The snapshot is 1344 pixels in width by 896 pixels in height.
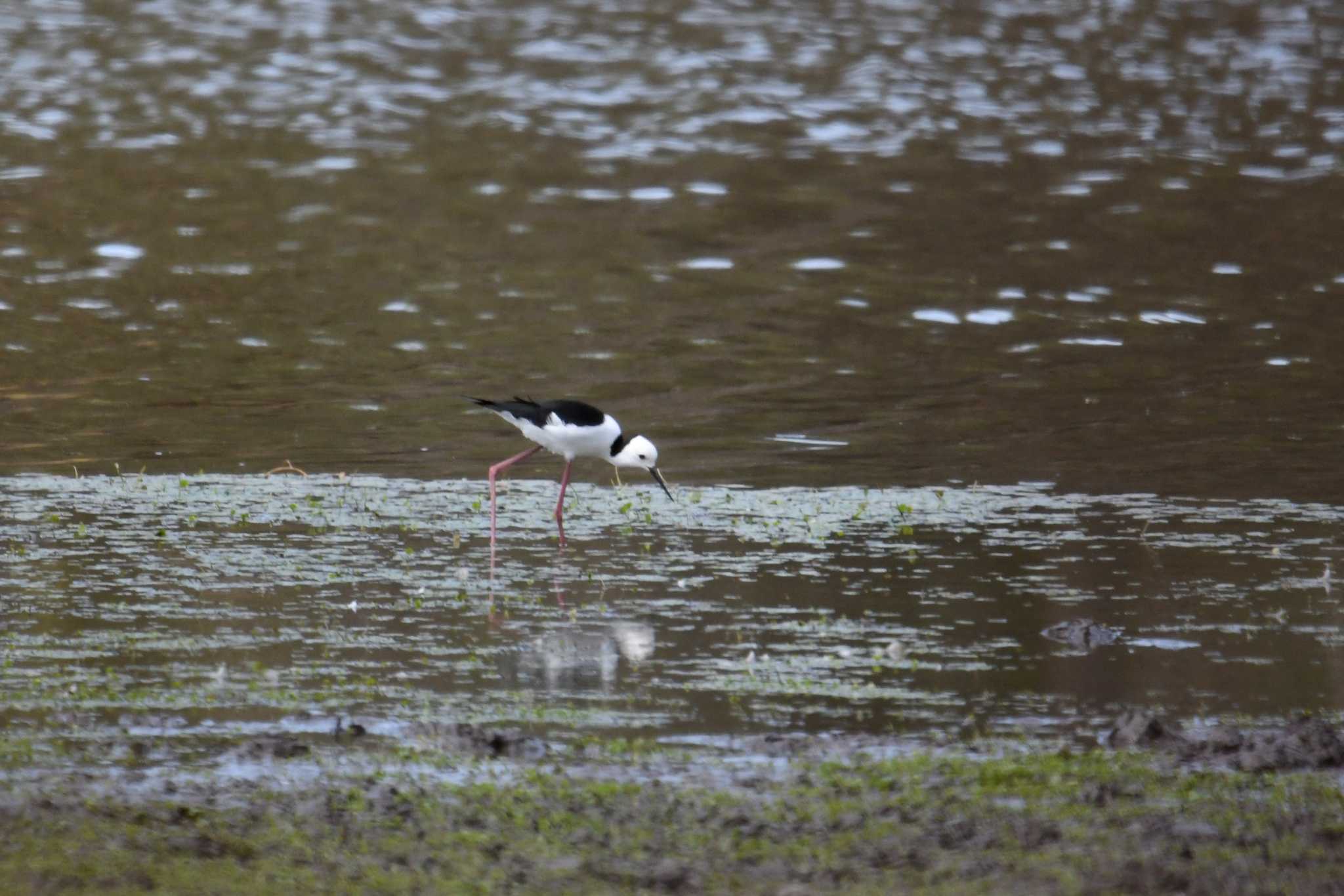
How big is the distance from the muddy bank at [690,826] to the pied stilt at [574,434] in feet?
16.8

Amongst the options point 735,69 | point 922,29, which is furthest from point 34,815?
point 922,29

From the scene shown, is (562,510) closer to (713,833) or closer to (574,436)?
(574,436)

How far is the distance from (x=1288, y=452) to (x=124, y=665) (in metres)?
9.12

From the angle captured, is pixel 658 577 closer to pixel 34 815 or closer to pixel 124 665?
pixel 124 665

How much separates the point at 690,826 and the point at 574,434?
614 centimetres

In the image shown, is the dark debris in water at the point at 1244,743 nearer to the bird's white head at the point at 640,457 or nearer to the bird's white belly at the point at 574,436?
the bird's white head at the point at 640,457

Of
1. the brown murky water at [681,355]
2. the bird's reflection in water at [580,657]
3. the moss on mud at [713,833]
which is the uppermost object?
the moss on mud at [713,833]

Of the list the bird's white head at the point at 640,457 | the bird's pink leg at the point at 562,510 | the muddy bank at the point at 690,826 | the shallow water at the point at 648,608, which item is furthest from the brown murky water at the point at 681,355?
the muddy bank at the point at 690,826

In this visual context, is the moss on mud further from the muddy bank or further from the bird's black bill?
the bird's black bill

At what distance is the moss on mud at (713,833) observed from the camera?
5.79 meters

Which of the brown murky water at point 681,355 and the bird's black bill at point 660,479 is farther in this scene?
the bird's black bill at point 660,479

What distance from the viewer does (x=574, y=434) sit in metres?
12.2

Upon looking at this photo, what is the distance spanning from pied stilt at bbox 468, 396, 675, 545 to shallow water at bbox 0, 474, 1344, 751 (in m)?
0.31

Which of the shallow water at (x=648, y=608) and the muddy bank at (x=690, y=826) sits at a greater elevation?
the muddy bank at (x=690, y=826)
